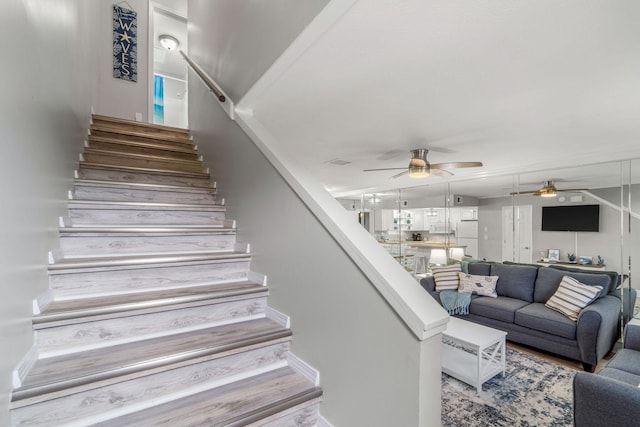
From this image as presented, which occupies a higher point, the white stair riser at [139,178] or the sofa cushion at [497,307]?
the white stair riser at [139,178]

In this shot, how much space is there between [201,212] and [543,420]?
298 cm

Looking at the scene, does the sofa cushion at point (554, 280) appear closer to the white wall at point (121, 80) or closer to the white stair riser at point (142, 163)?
the white stair riser at point (142, 163)

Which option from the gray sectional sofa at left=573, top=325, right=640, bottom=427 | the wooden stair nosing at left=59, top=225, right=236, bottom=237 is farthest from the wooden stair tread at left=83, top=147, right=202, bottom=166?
the gray sectional sofa at left=573, top=325, right=640, bottom=427

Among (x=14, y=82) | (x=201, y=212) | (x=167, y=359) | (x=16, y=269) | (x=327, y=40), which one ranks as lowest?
(x=167, y=359)

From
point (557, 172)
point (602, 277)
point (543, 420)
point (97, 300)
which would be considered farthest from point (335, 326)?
point (557, 172)

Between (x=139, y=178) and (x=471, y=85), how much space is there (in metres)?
2.71

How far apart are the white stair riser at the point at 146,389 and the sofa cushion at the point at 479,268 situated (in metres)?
3.84

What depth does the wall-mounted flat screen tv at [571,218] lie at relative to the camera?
3609 millimetres

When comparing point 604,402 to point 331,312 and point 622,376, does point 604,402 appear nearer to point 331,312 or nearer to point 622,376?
point 622,376

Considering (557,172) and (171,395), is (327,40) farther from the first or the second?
(557,172)

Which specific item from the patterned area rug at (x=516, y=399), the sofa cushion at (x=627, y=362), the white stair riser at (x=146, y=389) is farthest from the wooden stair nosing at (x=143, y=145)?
the sofa cushion at (x=627, y=362)

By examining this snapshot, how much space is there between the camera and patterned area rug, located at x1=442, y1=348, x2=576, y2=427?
2.07 meters

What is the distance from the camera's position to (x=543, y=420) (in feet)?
6.81

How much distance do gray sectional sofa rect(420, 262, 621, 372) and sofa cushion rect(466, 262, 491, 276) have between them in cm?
1
